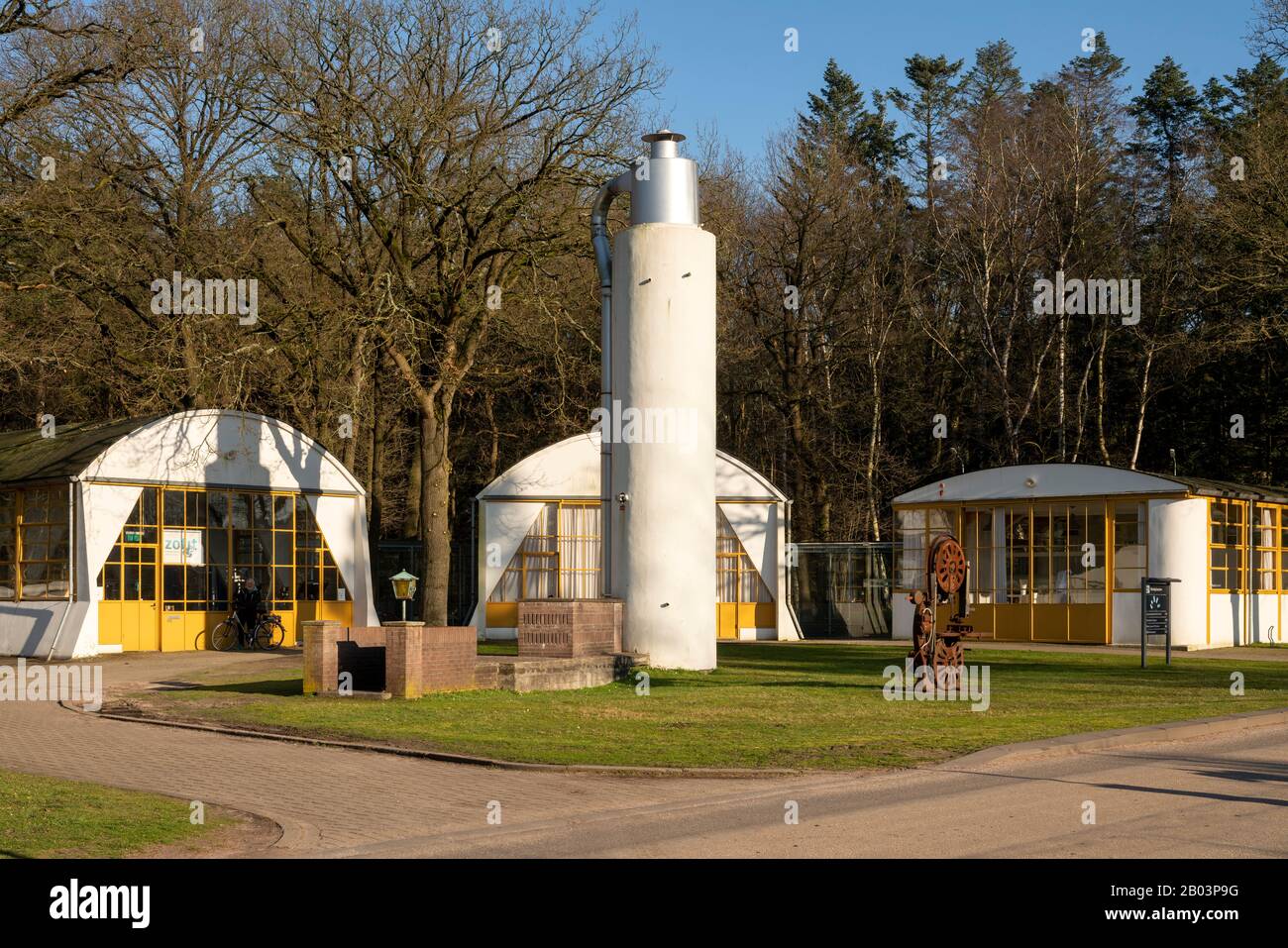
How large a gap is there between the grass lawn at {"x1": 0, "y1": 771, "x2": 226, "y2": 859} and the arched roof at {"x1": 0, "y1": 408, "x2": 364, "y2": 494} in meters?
16.8

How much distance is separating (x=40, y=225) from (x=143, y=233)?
8471 mm

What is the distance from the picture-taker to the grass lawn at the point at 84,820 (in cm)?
900

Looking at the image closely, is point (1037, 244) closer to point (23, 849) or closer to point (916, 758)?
point (916, 758)

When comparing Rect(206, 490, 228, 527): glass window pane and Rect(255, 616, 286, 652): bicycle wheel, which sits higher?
Rect(206, 490, 228, 527): glass window pane

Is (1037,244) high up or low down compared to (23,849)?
up

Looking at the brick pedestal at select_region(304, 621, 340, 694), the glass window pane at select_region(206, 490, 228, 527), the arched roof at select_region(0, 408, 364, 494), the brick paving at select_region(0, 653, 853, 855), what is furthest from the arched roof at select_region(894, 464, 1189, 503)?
the brick paving at select_region(0, 653, 853, 855)

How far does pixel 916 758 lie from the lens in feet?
43.7

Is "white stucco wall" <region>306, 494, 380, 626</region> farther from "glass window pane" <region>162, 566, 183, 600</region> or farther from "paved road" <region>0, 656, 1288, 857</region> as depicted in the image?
"paved road" <region>0, 656, 1288, 857</region>

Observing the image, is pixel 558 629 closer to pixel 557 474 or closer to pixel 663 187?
pixel 663 187

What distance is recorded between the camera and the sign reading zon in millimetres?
28547

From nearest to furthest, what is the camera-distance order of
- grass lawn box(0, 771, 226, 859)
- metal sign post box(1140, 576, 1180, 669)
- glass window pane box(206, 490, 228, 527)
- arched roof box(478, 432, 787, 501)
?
grass lawn box(0, 771, 226, 859)
metal sign post box(1140, 576, 1180, 669)
glass window pane box(206, 490, 228, 527)
arched roof box(478, 432, 787, 501)

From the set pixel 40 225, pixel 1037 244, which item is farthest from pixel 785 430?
pixel 40 225

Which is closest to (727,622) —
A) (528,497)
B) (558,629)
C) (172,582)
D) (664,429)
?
(528,497)

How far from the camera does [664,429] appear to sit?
896 inches
